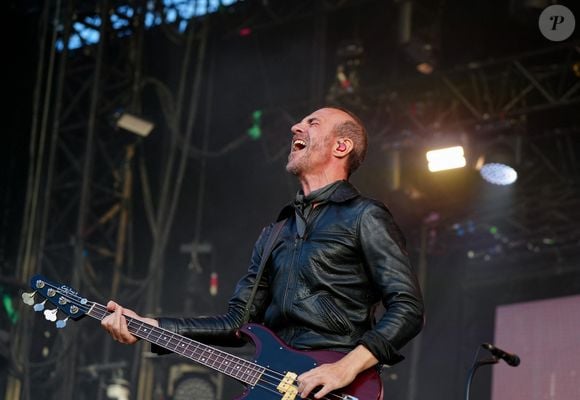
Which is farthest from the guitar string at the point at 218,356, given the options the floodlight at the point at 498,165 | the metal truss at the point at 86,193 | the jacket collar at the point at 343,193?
the floodlight at the point at 498,165

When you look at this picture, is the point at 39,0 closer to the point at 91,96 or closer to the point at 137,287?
the point at 91,96

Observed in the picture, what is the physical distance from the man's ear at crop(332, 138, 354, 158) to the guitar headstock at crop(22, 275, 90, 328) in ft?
3.93

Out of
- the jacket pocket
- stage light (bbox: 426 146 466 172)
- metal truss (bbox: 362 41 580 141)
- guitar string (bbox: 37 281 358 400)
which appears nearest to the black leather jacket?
the jacket pocket

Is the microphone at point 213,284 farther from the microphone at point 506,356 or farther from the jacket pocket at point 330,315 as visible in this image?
the jacket pocket at point 330,315

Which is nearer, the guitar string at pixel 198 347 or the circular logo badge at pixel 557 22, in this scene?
the guitar string at pixel 198 347

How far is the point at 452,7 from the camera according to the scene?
10.7m

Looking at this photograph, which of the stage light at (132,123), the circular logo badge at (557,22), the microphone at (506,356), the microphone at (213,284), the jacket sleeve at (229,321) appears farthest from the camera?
the microphone at (213,284)

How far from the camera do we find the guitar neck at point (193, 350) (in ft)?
12.1

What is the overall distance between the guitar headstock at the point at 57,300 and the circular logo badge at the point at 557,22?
6240 millimetres

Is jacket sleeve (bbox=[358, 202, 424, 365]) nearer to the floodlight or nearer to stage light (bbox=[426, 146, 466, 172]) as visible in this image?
stage light (bbox=[426, 146, 466, 172])

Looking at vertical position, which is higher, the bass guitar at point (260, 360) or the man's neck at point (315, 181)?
the man's neck at point (315, 181)

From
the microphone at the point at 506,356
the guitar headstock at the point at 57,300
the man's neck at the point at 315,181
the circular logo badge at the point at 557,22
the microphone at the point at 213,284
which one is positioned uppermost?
the circular logo badge at the point at 557,22

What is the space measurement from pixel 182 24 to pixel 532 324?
5.21m

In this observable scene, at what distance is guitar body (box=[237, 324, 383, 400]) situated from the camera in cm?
351
